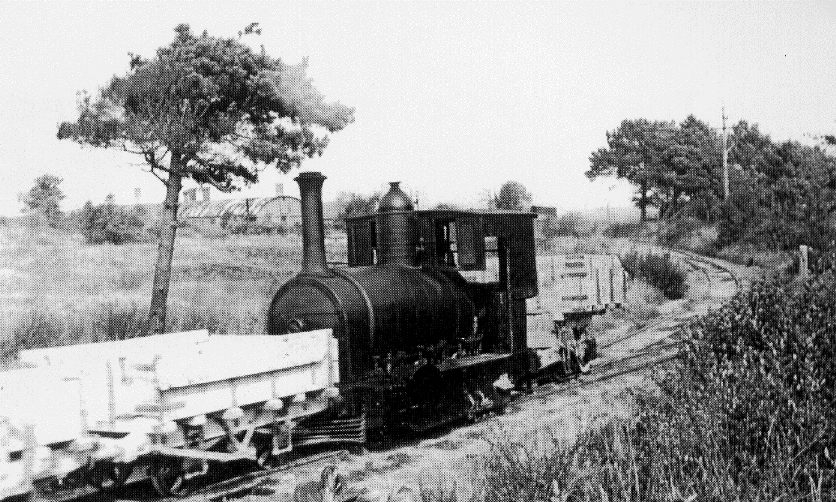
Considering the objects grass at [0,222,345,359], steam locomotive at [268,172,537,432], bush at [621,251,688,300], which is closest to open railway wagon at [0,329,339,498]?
steam locomotive at [268,172,537,432]

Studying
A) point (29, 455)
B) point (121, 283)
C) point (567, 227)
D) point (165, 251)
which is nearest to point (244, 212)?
point (567, 227)

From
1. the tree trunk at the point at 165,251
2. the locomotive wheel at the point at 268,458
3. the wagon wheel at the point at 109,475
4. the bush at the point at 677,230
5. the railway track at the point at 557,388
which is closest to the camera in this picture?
the wagon wheel at the point at 109,475

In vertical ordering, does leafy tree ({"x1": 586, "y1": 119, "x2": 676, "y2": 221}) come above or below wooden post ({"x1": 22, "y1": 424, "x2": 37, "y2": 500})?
above

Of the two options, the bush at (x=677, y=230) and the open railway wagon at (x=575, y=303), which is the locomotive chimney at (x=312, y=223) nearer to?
the open railway wagon at (x=575, y=303)

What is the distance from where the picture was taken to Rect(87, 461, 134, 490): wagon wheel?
254 inches

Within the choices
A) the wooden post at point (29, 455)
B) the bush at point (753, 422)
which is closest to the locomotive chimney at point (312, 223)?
the wooden post at point (29, 455)

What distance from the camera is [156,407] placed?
6.23 meters

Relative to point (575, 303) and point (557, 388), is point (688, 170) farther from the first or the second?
point (557, 388)

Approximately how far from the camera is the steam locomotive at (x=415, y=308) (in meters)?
8.34

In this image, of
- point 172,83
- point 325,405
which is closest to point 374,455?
point 325,405

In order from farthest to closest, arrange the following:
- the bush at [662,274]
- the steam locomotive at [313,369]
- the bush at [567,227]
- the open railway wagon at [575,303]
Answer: the bush at [567,227]
the bush at [662,274]
the open railway wagon at [575,303]
the steam locomotive at [313,369]

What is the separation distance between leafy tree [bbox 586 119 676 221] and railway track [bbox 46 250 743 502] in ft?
82.1

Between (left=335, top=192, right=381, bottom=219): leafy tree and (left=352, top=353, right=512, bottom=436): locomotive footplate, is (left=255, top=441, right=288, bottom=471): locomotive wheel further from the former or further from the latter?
(left=335, top=192, right=381, bottom=219): leafy tree

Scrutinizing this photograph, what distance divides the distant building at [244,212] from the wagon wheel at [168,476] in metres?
24.9
